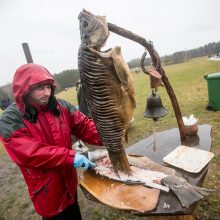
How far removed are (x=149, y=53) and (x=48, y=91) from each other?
1154mm

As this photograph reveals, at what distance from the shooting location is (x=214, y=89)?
8250 mm

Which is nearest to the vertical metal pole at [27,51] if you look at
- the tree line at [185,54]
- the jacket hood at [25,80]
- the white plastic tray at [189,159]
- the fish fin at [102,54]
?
the jacket hood at [25,80]

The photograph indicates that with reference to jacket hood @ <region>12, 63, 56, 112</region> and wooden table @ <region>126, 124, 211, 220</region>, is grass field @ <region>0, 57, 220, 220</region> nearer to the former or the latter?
wooden table @ <region>126, 124, 211, 220</region>

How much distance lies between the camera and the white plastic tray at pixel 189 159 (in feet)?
8.89

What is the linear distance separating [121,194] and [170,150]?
1.42 metres

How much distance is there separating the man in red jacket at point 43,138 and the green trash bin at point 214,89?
20.9ft

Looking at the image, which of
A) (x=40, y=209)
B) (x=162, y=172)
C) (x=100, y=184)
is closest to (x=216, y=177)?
(x=162, y=172)

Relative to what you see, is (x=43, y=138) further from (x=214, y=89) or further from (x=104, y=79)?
(x=214, y=89)

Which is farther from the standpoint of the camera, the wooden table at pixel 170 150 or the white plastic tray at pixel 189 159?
the white plastic tray at pixel 189 159

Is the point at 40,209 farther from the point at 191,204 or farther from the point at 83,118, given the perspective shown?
the point at 191,204

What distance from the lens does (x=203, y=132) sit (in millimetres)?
3816

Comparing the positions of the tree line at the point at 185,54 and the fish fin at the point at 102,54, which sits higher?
the fish fin at the point at 102,54

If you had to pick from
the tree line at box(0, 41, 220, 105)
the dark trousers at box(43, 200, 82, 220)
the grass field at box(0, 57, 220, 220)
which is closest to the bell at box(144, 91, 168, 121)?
the dark trousers at box(43, 200, 82, 220)

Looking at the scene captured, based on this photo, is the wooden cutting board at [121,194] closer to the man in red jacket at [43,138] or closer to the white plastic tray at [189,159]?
the man in red jacket at [43,138]
